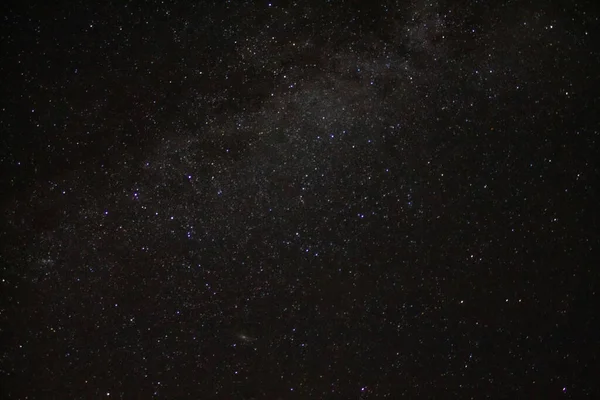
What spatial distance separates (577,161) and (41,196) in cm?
152

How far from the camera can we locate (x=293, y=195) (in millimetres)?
1232

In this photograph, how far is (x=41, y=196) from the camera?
1.20m

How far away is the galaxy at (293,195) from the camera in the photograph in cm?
119

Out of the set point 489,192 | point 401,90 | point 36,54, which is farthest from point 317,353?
point 36,54

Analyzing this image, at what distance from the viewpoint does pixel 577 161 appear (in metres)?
1.30

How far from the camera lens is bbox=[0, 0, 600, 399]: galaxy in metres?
1.19

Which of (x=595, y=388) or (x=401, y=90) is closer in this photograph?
(x=401, y=90)

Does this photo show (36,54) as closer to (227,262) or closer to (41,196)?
(41,196)

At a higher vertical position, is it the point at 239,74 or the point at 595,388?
the point at 239,74

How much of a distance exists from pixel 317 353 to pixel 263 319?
18 cm

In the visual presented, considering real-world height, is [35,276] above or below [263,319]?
above

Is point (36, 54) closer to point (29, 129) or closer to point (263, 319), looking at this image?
point (29, 129)

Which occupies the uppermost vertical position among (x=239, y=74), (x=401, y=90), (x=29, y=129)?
(x=29, y=129)

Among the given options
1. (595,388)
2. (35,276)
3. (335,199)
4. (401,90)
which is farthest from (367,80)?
(595,388)
